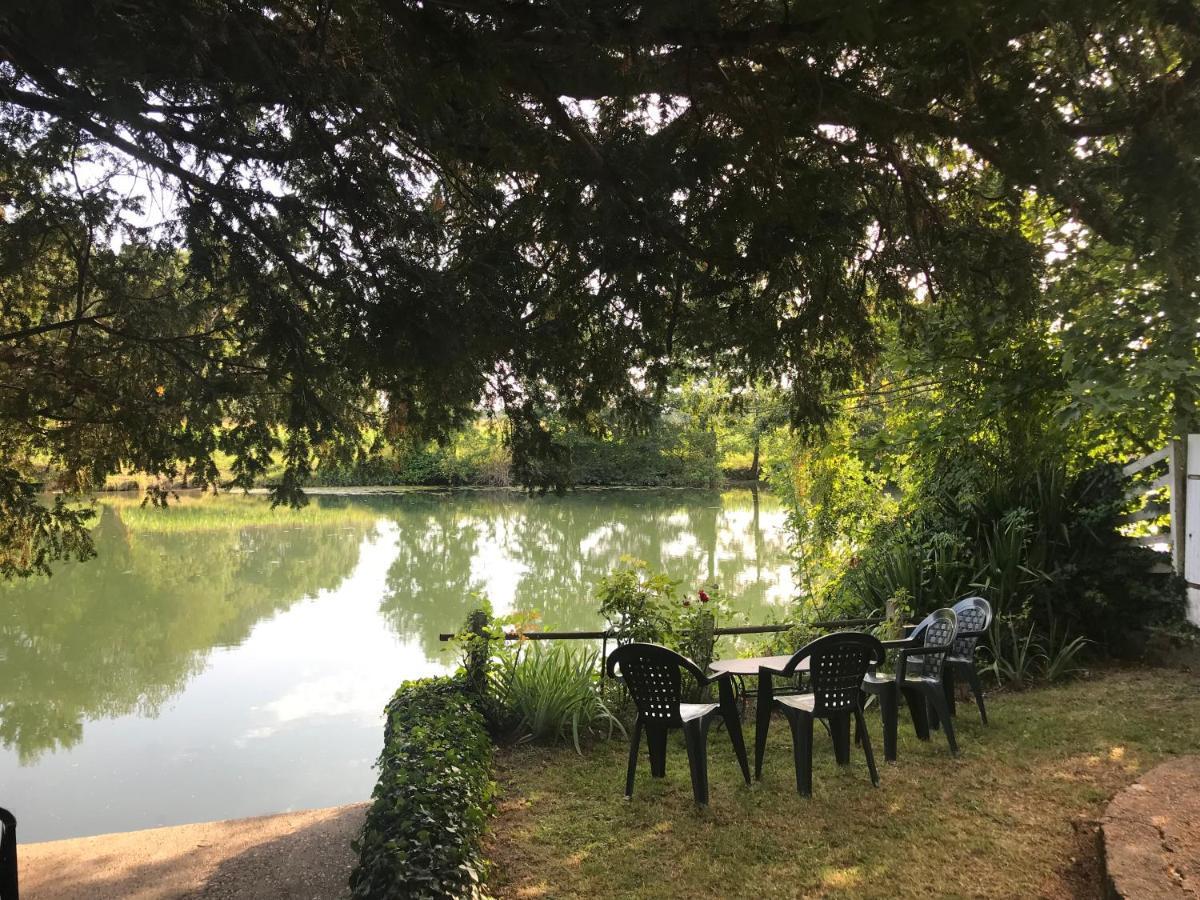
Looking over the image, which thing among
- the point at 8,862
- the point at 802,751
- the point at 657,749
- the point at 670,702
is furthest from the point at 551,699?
the point at 8,862

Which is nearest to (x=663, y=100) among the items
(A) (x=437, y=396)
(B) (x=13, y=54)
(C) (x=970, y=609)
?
(A) (x=437, y=396)

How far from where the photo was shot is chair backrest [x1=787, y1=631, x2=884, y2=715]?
3.76 meters

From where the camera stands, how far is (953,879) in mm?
2969

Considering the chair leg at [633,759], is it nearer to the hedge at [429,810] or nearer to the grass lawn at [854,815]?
the grass lawn at [854,815]

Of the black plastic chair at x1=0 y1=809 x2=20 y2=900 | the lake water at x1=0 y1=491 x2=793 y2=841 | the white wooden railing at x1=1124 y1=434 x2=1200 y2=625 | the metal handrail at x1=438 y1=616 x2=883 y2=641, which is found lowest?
the lake water at x1=0 y1=491 x2=793 y2=841

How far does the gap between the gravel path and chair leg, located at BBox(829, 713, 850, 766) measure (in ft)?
8.32

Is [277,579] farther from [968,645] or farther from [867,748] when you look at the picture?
[867,748]

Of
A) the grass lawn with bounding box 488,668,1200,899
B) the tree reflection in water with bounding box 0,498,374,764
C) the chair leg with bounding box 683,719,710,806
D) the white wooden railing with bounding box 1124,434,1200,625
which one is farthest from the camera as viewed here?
the tree reflection in water with bounding box 0,498,374,764

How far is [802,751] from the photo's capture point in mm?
3877

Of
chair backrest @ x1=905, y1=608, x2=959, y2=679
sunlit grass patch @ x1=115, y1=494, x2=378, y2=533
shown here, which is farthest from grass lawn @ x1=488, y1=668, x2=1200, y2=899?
sunlit grass patch @ x1=115, y1=494, x2=378, y2=533

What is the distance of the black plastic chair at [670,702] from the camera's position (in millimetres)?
3750

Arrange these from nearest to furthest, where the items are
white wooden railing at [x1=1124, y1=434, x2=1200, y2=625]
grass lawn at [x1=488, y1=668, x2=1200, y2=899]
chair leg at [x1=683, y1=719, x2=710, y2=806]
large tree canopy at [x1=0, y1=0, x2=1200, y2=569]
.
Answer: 1. large tree canopy at [x1=0, y1=0, x2=1200, y2=569]
2. grass lawn at [x1=488, y1=668, x2=1200, y2=899]
3. chair leg at [x1=683, y1=719, x2=710, y2=806]
4. white wooden railing at [x1=1124, y1=434, x2=1200, y2=625]

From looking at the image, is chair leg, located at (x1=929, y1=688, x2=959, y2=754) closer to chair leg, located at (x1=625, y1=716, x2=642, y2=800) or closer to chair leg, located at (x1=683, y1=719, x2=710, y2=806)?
chair leg, located at (x1=683, y1=719, x2=710, y2=806)

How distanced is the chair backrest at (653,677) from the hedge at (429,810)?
2.81 feet
